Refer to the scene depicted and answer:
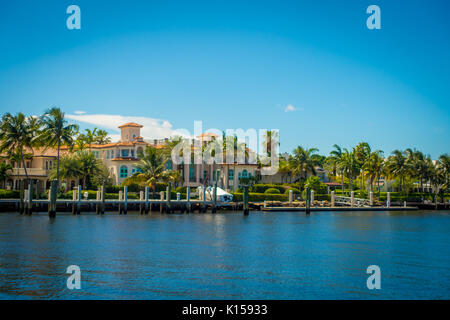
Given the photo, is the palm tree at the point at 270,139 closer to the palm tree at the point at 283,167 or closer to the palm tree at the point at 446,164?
the palm tree at the point at 283,167

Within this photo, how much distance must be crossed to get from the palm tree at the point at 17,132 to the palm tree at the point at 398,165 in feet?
211

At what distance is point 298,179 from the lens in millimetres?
93000

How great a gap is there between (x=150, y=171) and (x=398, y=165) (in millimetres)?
50481

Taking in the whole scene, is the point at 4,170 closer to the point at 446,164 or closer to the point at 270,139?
the point at 270,139

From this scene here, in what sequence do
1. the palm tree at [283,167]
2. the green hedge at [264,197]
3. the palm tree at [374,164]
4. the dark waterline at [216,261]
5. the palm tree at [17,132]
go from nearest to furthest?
1. the dark waterline at [216,261]
2. the palm tree at [17,132]
3. the green hedge at [264,197]
4. the palm tree at [283,167]
5. the palm tree at [374,164]

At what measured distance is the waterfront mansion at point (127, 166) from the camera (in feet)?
249

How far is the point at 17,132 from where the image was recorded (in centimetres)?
6906

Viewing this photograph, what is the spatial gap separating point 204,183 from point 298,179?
2296 centimetres

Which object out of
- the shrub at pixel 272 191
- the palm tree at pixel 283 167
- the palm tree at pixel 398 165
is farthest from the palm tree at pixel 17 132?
the palm tree at pixel 398 165

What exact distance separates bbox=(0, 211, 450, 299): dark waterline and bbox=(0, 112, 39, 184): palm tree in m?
25.4

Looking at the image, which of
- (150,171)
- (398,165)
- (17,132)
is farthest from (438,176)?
(17,132)

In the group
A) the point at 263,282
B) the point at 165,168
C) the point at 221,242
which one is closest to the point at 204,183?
the point at 165,168
